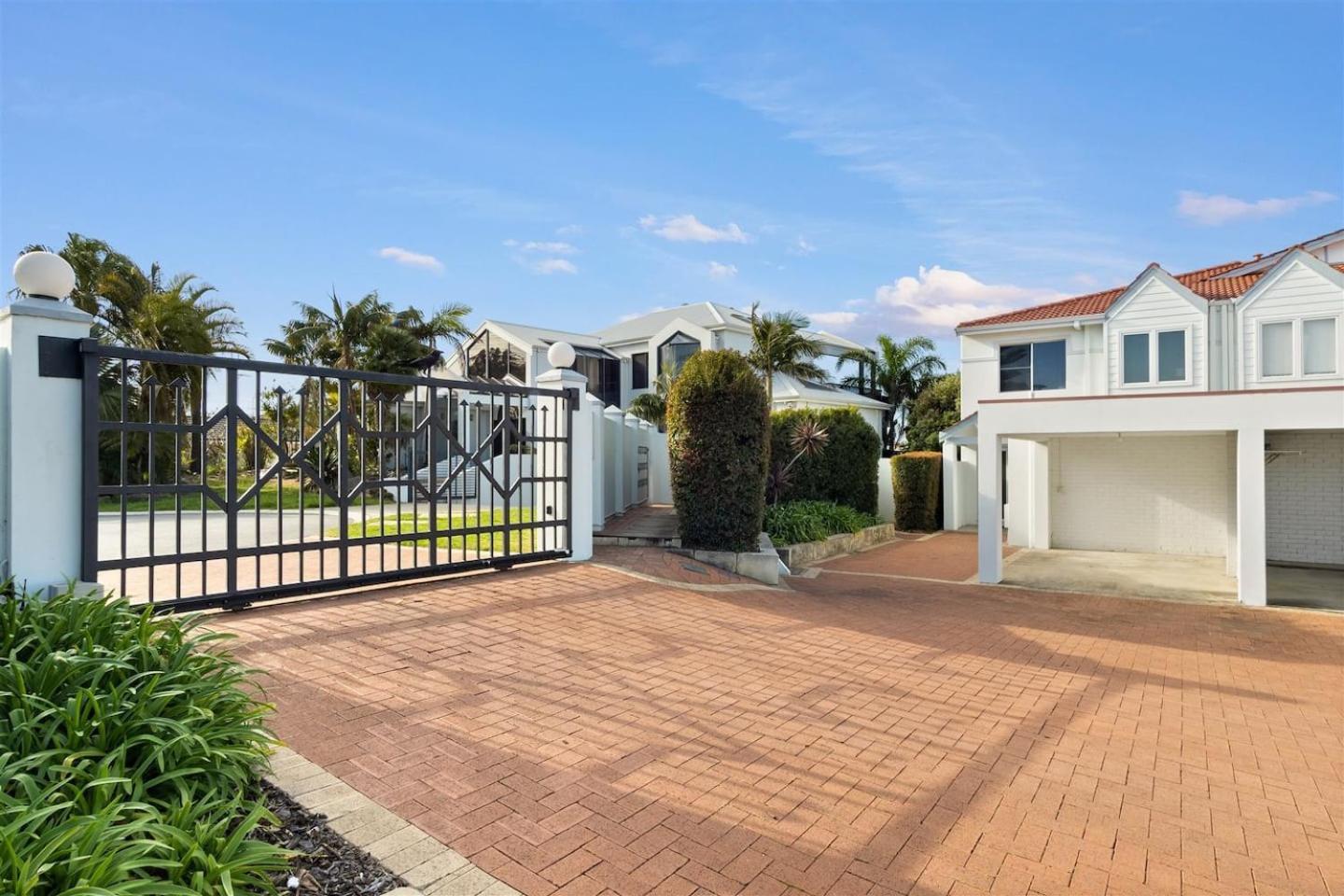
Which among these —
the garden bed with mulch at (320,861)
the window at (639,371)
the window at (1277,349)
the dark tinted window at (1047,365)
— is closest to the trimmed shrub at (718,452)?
the garden bed with mulch at (320,861)

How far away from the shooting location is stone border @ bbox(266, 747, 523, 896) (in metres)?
2.79

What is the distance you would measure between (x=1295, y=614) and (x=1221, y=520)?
6.96 meters

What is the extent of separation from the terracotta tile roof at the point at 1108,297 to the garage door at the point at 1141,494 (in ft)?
12.4

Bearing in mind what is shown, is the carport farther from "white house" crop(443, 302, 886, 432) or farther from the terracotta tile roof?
"white house" crop(443, 302, 886, 432)

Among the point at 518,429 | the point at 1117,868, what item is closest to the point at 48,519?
the point at 518,429

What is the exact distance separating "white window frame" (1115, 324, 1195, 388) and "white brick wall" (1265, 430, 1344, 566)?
7.53ft

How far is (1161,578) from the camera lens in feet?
42.3

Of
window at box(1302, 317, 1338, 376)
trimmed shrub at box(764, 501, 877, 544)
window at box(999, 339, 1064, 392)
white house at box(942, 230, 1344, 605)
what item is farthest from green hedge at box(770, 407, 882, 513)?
window at box(1302, 317, 1338, 376)

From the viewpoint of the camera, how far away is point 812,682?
229 inches

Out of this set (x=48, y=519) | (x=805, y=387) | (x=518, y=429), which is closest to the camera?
(x=48, y=519)

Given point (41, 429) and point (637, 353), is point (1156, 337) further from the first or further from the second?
point (637, 353)

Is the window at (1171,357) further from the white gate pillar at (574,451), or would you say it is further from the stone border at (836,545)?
the white gate pillar at (574,451)

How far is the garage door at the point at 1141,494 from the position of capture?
15.8 meters

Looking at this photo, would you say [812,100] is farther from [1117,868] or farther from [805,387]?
[805,387]
